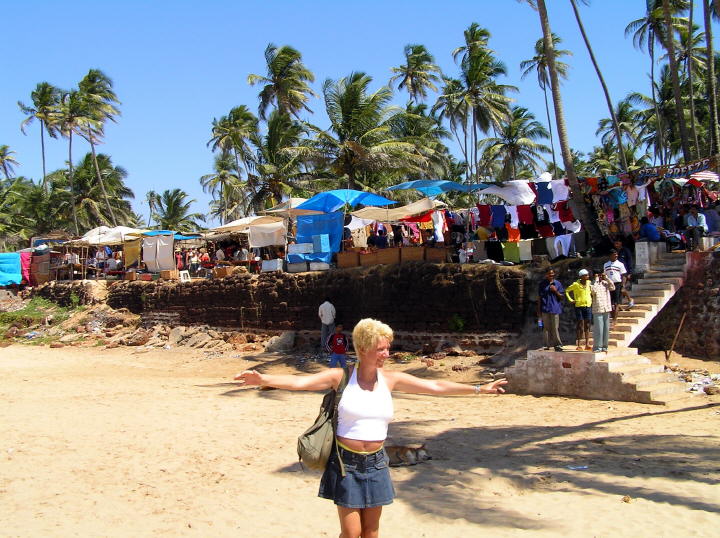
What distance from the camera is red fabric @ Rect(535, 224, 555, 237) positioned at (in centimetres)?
1698

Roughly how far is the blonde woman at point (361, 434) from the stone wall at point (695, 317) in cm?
1110

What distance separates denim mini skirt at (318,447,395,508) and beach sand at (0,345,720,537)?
86.8 inches

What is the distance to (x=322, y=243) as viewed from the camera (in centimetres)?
2009

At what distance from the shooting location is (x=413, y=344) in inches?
679

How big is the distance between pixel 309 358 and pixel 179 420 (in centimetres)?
744

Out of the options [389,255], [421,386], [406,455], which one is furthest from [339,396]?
[389,255]

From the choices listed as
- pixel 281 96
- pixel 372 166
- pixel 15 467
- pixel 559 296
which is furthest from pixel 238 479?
pixel 281 96

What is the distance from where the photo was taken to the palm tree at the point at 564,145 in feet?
52.1

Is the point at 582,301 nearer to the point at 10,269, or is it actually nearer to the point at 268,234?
the point at 268,234

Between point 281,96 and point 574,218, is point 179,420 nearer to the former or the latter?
point 574,218

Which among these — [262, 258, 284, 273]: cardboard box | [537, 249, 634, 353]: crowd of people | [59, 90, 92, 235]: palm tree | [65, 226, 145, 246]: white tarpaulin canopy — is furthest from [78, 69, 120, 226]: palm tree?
[537, 249, 634, 353]: crowd of people

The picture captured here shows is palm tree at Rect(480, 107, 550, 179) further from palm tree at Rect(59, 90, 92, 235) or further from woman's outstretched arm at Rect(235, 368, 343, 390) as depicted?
woman's outstretched arm at Rect(235, 368, 343, 390)

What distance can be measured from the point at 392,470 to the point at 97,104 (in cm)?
4001

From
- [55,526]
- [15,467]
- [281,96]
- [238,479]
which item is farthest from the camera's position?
[281,96]
